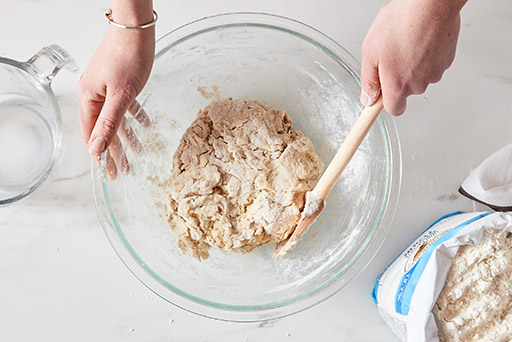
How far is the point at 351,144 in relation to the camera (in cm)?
103

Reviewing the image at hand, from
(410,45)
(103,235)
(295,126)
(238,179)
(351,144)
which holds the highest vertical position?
(410,45)

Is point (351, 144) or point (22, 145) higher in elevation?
point (351, 144)

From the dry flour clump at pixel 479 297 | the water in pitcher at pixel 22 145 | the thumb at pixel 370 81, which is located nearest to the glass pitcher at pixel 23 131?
the water in pitcher at pixel 22 145

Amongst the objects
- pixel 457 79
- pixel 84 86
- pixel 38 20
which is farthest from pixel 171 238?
pixel 457 79

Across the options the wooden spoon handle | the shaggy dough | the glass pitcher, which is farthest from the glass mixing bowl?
the glass pitcher

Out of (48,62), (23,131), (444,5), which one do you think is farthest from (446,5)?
(23,131)

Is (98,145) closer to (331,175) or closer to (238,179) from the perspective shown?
(238,179)

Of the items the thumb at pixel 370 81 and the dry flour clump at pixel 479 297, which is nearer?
the thumb at pixel 370 81

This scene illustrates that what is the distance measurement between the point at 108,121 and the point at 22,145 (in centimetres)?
51

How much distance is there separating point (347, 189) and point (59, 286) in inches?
37.0

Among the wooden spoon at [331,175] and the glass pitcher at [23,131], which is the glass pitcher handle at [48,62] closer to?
the glass pitcher at [23,131]

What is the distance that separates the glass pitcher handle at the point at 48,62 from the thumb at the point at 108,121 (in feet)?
0.90

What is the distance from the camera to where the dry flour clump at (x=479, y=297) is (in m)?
1.12

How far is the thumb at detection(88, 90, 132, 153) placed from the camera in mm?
984
